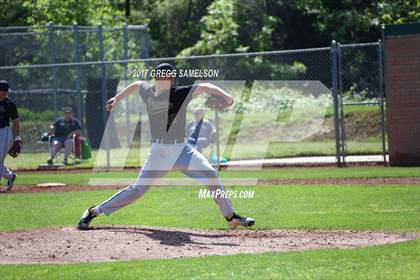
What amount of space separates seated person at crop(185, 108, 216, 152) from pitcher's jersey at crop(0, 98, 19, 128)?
6.53m

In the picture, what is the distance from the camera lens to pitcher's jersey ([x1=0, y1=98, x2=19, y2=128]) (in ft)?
49.8

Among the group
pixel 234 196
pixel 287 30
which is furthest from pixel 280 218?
pixel 287 30

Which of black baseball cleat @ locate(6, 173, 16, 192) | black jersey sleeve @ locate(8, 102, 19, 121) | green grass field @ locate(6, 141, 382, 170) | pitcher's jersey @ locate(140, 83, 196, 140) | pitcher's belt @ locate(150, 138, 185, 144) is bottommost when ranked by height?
green grass field @ locate(6, 141, 382, 170)

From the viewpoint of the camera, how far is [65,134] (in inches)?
895

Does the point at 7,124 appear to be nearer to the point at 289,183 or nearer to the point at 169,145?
the point at 289,183

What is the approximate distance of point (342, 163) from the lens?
1983 cm

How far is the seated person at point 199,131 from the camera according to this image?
21.2 meters

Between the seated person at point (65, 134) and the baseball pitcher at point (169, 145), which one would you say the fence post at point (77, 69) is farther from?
the baseball pitcher at point (169, 145)

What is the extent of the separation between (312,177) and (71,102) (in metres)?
13.6

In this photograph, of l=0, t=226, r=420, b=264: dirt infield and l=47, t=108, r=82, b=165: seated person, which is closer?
l=0, t=226, r=420, b=264: dirt infield

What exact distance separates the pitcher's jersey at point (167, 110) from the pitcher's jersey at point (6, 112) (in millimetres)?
5417

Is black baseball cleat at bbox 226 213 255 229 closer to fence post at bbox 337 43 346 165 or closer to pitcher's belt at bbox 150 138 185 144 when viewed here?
pitcher's belt at bbox 150 138 185 144

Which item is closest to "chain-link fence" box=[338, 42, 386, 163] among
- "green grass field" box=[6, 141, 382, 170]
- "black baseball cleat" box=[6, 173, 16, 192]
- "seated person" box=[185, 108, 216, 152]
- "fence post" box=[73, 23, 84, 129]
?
"green grass field" box=[6, 141, 382, 170]

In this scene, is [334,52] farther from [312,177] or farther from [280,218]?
[280,218]
